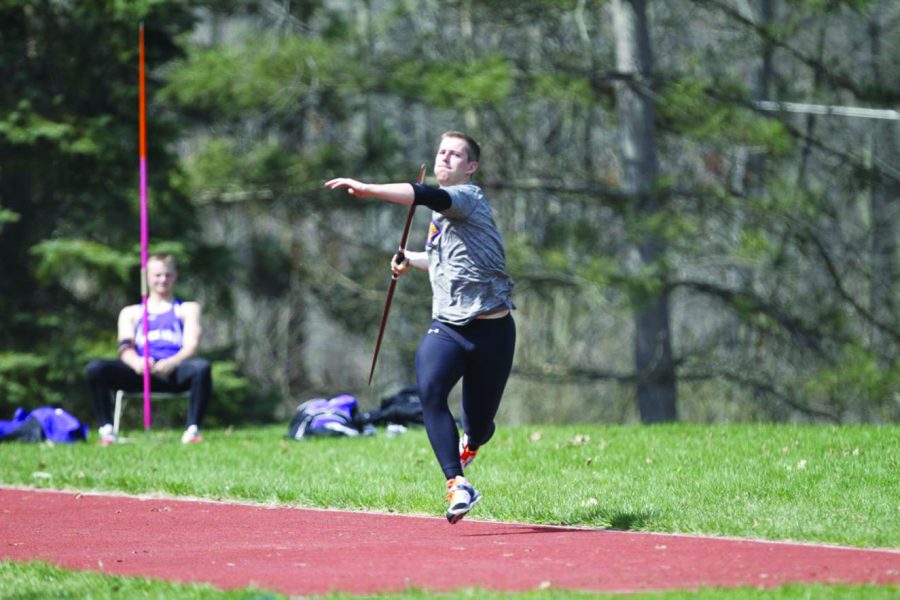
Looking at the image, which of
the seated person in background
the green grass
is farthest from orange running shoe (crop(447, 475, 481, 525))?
the seated person in background

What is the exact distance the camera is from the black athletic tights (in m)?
A: 7.41

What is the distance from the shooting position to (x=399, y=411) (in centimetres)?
1329

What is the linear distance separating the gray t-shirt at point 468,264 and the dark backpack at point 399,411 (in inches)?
224

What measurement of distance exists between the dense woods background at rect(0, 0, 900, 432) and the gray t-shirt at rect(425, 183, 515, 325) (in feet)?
31.8

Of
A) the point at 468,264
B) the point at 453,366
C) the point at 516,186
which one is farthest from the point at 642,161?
the point at 453,366

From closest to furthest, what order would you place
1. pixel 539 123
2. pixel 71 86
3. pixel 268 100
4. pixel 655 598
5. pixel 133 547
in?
pixel 655 598 → pixel 133 547 → pixel 71 86 → pixel 268 100 → pixel 539 123

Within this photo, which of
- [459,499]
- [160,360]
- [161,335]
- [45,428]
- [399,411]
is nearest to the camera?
[459,499]

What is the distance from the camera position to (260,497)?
913 centimetres

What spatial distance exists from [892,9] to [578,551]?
70.6 feet

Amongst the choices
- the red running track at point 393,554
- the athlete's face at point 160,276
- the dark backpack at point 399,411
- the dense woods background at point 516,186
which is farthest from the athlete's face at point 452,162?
the dense woods background at point 516,186

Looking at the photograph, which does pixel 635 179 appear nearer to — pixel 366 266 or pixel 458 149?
pixel 366 266

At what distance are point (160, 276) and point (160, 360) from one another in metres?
0.72

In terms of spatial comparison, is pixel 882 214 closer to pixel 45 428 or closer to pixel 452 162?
pixel 45 428

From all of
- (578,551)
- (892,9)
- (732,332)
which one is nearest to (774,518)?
(578,551)
